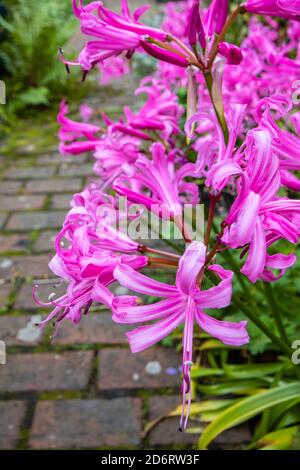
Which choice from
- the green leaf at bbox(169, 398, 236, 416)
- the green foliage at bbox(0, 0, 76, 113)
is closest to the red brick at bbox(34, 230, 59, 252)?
the green leaf at bbox(169, 398, 236, 416)

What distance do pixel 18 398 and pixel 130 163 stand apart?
1.19 m

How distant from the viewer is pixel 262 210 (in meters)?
0.95

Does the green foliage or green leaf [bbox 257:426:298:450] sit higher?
green leaf [bbox 257:426:298:450]

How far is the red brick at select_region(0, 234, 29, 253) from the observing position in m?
3.24

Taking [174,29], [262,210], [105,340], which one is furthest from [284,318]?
[174,29]

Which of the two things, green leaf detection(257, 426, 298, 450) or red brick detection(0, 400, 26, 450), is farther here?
red brick detection(0, 400, 26, 450)

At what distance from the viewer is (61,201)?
12.3 feet

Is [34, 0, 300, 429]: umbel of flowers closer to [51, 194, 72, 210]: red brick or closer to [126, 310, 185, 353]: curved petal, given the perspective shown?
[126, 310, 185, 353]: curved petal

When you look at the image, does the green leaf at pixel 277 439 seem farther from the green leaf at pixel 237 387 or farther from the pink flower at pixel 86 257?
the pink flower at pixel 86 257

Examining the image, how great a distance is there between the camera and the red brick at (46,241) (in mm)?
3232

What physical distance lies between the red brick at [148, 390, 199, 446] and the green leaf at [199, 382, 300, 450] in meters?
0.15

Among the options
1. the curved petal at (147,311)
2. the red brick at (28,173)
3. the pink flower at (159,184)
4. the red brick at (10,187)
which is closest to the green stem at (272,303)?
the pink flower at (159,184)

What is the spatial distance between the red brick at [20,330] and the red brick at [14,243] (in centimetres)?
66

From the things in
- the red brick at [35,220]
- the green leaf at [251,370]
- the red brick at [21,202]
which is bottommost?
the red brick at [21,202]
